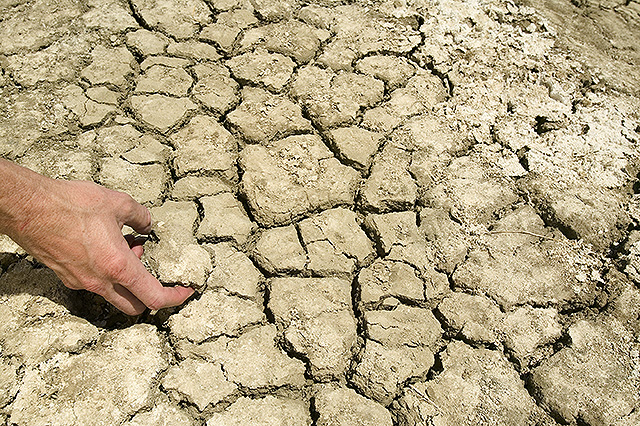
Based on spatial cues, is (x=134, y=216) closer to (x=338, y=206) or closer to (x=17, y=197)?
(x=17, y=197)

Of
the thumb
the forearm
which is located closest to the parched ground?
the thumb

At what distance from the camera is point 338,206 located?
84.4 inches

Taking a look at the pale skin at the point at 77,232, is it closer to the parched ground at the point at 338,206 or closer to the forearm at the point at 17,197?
the forearm at the point at 17,197

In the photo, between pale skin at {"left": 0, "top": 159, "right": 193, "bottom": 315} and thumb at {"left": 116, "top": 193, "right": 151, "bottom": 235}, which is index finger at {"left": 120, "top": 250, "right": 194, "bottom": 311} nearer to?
pale skin at {"left": 0, "top": 159, "right": 193, "bottom": 315}

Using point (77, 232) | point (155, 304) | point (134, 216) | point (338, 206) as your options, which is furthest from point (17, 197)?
point (338, 206)

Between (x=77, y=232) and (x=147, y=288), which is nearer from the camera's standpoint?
(x=77, y=232)

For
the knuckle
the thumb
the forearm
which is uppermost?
the forearm

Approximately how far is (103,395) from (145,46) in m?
1.59

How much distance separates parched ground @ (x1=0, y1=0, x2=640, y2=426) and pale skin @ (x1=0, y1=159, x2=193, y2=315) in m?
0.17

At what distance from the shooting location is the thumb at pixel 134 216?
67.2 inches

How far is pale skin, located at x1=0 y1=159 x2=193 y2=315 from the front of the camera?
1.53m

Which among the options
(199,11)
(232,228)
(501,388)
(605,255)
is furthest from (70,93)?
(605,255)

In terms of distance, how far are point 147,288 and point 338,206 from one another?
30.2 inches

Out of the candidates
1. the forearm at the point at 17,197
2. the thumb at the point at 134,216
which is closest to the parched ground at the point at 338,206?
the thumb at the point at 134,216
